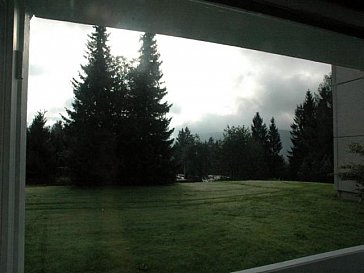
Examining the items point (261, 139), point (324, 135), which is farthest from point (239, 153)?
point (324, 135)

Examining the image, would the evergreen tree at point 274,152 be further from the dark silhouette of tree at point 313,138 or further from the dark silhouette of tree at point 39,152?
the dark silhouette of tree at point 39,152

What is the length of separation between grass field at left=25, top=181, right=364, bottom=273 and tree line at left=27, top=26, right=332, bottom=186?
9 cm

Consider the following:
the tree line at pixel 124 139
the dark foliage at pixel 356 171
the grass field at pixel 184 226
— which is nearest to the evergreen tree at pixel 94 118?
the tree line at pixel 124 139

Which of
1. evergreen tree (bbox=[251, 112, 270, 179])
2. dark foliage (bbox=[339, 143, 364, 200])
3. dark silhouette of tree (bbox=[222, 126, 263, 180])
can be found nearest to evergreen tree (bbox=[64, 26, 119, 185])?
dark silhouette of tree (bbox=[222, 126, 263, 180])

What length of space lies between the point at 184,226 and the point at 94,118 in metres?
0.81

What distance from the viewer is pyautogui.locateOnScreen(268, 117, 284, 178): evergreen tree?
186 centimetres

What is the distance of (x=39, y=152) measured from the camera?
47.5 inches

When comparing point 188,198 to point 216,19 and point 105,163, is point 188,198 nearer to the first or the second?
point 105,163

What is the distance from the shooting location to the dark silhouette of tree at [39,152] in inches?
45.3

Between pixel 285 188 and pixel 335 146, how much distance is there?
0.79m

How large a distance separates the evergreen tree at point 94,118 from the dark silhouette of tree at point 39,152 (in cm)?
9

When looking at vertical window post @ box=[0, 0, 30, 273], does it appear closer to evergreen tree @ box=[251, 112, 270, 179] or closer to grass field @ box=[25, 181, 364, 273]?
grass field @ box=[25, 181, 364, 273]

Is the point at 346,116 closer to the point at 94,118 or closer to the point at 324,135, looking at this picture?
the point at 324,135

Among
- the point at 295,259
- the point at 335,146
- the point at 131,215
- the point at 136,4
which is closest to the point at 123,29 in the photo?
the point at 136,4
